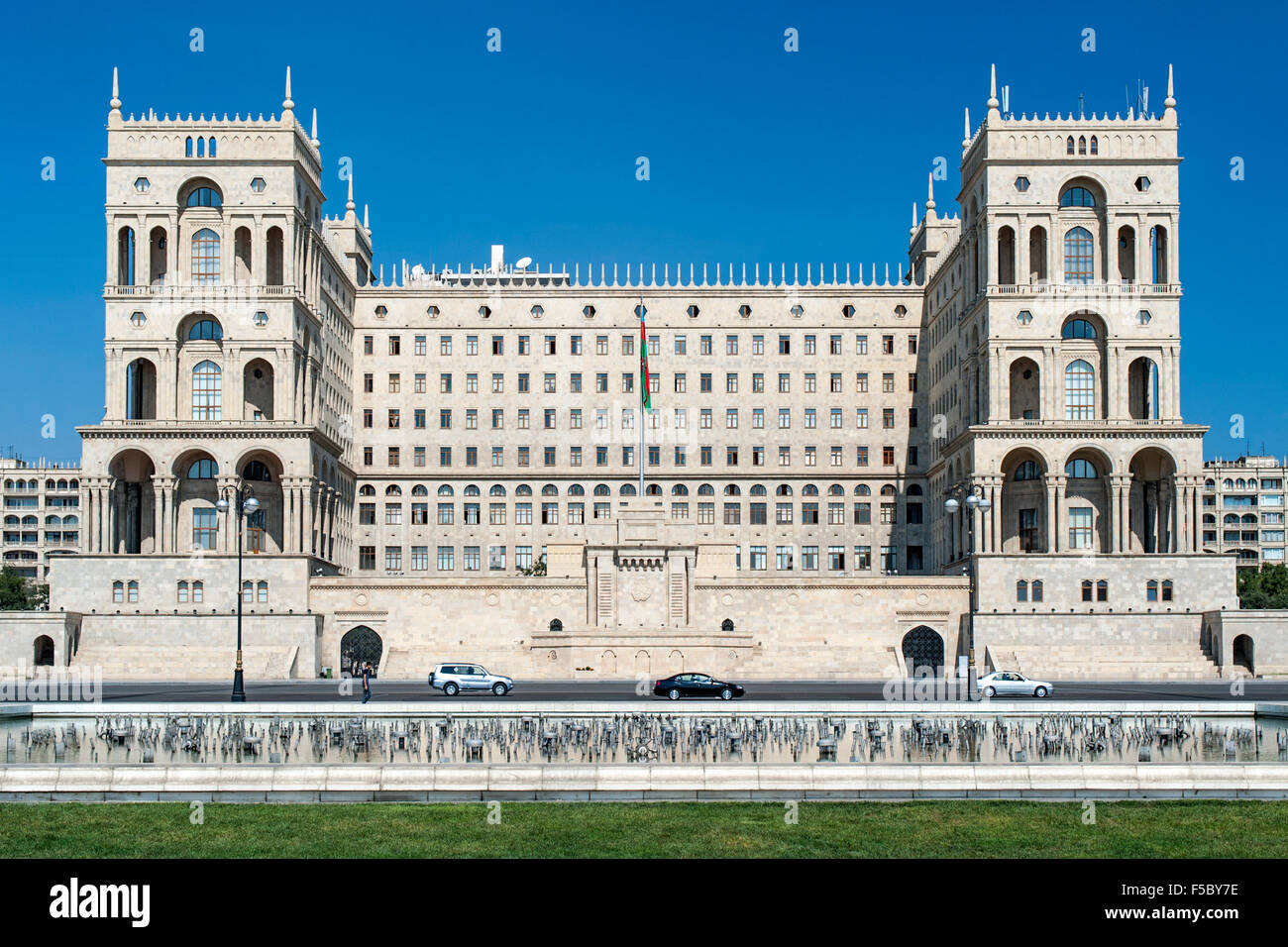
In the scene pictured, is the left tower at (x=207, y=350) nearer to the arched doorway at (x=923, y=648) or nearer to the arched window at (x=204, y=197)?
the arched window at (x=204, y=197)

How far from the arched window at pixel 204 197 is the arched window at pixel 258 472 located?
1465cm

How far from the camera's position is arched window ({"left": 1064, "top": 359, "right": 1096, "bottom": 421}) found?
82750mm

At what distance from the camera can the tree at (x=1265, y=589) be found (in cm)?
10925

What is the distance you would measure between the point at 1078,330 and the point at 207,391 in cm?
4878

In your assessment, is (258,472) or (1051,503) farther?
(258,472)

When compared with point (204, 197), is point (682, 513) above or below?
below

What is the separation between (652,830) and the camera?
2188 centimetres

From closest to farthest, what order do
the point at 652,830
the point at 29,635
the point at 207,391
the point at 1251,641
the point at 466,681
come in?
the point at 652,830 → the point at 466,681 → the point at 1251,641 → the point at 29,635 → the point at 207,391

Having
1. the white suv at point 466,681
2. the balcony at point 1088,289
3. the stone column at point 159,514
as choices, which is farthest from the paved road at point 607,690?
the balcony at point 1088,289

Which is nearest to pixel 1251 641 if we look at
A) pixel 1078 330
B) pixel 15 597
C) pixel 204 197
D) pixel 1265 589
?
pixel 1078 330

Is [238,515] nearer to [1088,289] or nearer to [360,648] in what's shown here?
[360,648]

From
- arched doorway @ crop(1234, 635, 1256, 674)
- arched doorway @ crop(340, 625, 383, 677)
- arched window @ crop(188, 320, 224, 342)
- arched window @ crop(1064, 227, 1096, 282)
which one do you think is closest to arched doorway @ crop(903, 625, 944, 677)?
arched doorway @ crop(1234, 635, 1256, 674)
